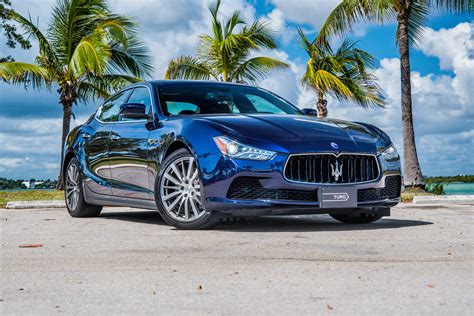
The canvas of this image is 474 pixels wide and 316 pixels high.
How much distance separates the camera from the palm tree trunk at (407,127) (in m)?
20.3

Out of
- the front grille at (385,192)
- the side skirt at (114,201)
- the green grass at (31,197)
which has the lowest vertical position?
the green grass at (31,197)

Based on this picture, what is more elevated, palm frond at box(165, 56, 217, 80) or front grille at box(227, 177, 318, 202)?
palm frond at box(165, 56, 217, 80)

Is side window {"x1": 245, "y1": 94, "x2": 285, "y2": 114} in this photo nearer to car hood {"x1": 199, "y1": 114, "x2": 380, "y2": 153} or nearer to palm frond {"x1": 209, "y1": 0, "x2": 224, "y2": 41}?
car hood {"x1": 199, "y1": 114, "x2": 380, "y2": 153}

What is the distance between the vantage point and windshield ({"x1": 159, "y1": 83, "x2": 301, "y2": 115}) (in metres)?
8.03

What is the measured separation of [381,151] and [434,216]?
224 cm

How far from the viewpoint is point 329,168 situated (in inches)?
277

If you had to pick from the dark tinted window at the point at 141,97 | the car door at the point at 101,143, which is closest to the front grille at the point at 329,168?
the dark tinted window at the point at 141,97

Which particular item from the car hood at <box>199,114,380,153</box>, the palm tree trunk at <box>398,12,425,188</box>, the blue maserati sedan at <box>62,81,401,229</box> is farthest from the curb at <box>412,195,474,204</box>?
the palm tree trunk at <box>398,12,425,188</box>

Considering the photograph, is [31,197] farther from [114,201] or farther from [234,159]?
[234,159]

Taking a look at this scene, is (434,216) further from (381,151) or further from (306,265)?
(306,265)

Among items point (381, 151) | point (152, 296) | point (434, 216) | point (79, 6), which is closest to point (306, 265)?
point (152, 296)

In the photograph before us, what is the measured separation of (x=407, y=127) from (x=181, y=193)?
14.2 metres

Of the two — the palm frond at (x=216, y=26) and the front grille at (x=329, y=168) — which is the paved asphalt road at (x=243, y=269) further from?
the palm frond at (x=216, y=26)

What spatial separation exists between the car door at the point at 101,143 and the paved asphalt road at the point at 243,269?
839 mm
